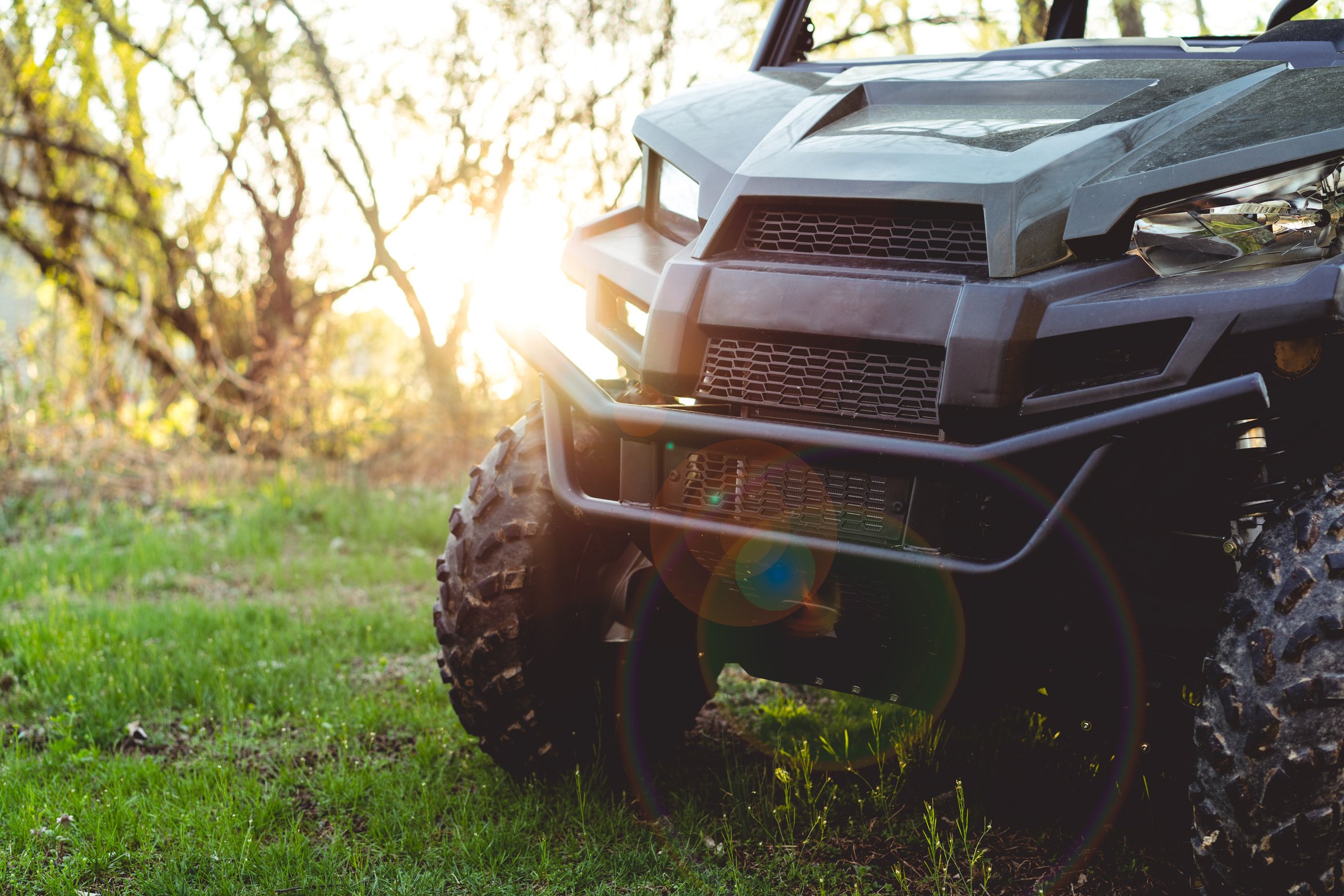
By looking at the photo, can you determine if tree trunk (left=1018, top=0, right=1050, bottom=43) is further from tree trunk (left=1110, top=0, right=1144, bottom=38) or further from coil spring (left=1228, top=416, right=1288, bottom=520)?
coil spring (left=1228, top=416, right=1288, bottom=520)

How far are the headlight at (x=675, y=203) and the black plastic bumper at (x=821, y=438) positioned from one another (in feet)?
1.46

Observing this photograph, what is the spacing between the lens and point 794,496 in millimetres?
1947

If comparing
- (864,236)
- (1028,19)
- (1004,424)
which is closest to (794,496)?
(1004,424)

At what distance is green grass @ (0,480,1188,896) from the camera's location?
2.31 meters

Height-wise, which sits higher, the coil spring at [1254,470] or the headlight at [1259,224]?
the headlight at [1259,224]

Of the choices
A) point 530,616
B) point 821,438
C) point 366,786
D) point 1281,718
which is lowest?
point 366,786

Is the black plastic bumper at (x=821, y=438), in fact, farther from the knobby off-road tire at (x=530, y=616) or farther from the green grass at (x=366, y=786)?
the green grass at (x=366, y=786)

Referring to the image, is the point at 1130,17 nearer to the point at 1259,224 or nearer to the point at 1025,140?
the point at 1025,140

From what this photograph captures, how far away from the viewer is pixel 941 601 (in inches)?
76.5

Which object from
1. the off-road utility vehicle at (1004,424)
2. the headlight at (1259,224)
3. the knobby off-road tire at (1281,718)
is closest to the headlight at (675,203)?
the off-road utility vehicle at (1004,424)

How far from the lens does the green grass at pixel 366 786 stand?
2309 millimetres

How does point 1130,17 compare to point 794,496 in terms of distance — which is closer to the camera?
point 794,496

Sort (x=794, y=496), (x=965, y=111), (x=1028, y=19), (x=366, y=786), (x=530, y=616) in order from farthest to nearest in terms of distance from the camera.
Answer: (x=1028, y=19)
(x=366, y=786)
(x=530, y=616)
(x=965, y=111)
(x=794, y=496)

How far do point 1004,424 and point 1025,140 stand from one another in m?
0.56
